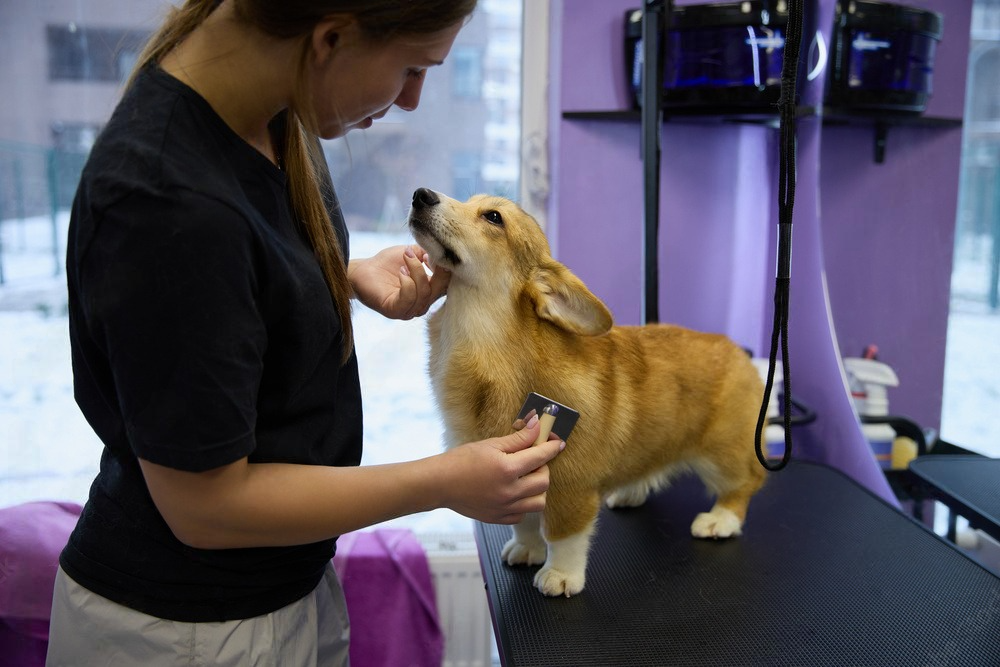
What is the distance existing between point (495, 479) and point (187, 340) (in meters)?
0.34

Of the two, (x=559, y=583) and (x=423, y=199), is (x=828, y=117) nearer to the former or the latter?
(x=423, y=199)

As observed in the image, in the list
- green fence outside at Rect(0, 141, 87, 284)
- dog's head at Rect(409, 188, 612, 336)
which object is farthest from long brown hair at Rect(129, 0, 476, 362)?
green fence outside at Rect(0, 141, 87, 284)

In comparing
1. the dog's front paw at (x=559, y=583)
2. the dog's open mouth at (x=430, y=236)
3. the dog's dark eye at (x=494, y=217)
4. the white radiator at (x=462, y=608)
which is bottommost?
the white radiator at (x=462, y=608)

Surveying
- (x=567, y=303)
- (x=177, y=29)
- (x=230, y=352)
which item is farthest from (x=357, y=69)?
(x=567, y=303)

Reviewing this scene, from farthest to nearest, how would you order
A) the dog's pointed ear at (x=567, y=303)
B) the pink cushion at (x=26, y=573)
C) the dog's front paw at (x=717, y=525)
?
the pink cushion at (x=26, y=573), the dog's front paw at (x=717, y=525), the dog's pointed ear at (x=567, y=303)

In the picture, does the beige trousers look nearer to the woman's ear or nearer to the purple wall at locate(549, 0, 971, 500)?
the woman's ear

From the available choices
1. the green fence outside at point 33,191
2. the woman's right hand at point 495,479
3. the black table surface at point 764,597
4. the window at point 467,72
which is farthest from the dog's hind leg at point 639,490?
the green fence outside at point 33,191

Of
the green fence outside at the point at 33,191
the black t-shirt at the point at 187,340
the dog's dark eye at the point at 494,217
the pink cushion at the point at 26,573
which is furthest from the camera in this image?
the green fence outside at the point at 33,191

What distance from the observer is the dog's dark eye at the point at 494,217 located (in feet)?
3.66

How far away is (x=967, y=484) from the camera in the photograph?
4.36 ft

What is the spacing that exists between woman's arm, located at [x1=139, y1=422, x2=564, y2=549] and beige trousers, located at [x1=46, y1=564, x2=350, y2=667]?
0.42 ft

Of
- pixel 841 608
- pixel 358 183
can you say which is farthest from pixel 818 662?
pixel 358 183

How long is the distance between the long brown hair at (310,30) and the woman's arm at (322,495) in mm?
157

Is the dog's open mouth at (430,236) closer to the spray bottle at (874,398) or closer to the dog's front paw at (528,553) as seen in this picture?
the dog's front paw at (528,553)
